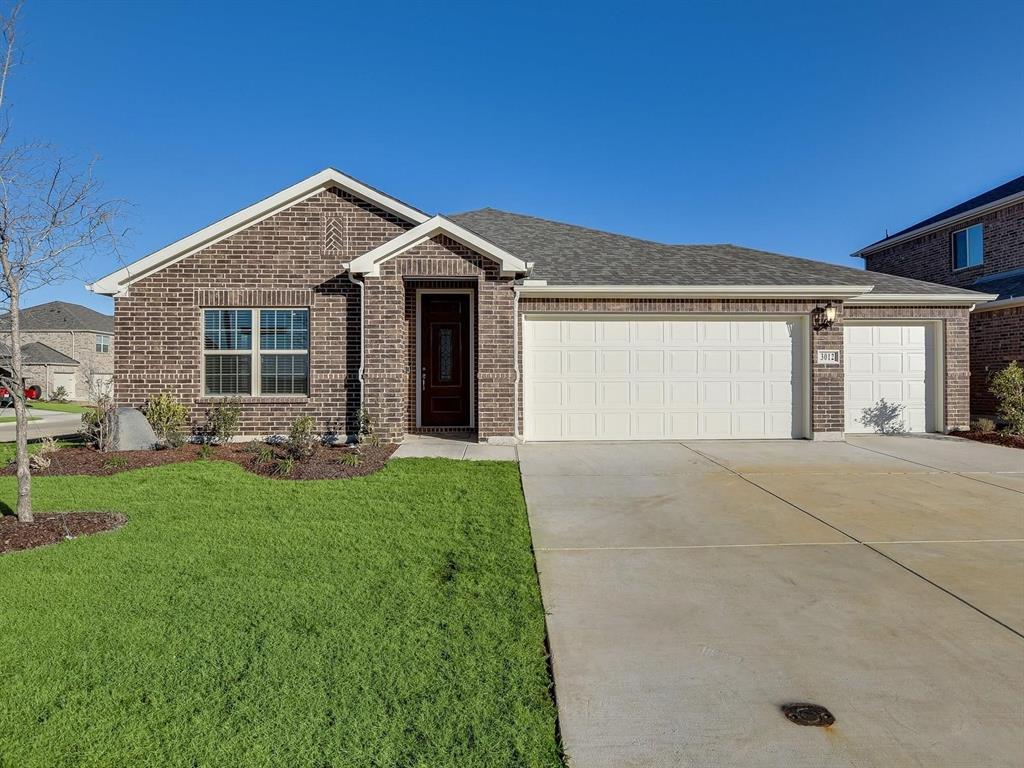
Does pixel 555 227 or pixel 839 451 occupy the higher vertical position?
pixel 555 227

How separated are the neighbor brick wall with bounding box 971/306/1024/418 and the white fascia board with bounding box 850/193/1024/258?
16.0ft

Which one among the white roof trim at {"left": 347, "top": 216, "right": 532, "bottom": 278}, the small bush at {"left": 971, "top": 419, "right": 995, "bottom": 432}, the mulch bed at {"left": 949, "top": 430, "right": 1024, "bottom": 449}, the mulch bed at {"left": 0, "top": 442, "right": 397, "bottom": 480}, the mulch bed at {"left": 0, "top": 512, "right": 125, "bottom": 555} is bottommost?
the mulch bed at {"left": 0, "top": 512, "right": 125, "bottom": 555}

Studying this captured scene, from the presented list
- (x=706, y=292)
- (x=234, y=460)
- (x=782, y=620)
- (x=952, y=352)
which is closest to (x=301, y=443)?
(x=234, y=460)

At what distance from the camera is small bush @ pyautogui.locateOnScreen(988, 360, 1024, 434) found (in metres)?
11.1

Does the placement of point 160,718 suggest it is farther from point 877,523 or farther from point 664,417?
point 664,417

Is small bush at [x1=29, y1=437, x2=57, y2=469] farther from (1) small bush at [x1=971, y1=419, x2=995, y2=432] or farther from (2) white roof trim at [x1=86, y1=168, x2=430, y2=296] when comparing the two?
(1) small bush at [x1=971, y1=419, x2=995, y2=432]

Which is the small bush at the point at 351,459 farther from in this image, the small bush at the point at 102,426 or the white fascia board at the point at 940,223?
the white fascia board at the point at 940,223

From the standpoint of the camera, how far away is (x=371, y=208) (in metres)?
10.8

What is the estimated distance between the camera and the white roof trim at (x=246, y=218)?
1019 centimetres

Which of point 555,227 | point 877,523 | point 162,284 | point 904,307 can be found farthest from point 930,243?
point 162,284

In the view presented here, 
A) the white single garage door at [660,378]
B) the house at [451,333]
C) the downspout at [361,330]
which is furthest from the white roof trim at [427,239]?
the white single garage door at [660,378]

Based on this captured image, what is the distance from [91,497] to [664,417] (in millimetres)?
9217

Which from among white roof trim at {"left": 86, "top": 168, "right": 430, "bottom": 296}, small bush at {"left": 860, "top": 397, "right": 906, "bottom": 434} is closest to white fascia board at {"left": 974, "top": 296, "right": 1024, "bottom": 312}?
small bush at {"left": 860, "top": 397, "right": 906, "bottom": 434}

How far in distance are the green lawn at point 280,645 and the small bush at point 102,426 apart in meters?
4.46
